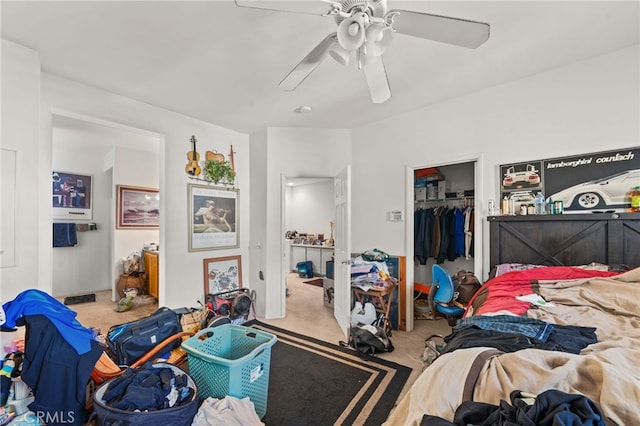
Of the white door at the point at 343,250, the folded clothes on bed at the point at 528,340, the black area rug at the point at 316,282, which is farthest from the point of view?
the black area rug at the point at 316,282

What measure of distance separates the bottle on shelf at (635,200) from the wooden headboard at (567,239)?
0.33 ft

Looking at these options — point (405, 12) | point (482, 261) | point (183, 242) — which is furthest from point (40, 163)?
point (482, 261)

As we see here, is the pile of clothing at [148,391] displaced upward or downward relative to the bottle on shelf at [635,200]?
downward

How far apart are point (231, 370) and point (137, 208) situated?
4374 mm

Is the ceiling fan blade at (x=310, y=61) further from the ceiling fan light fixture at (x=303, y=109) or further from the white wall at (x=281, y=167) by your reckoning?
the white wall at (x=281, y=167)

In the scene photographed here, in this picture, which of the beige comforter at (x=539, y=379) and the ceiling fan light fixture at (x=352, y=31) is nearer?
the beige comforter at (x=539, y=379)

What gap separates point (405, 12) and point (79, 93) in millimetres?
2999

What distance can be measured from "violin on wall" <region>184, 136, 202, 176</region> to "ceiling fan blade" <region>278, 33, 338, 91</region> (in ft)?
7.22

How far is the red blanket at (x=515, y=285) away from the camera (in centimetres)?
188

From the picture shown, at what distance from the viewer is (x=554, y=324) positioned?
1469 millimetres

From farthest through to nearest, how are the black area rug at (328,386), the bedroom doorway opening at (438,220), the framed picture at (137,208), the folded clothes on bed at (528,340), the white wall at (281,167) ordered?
the framed picture at (137,208), the white wall at (281,167), the bedroom doorway opening at (438,220), the black area rug at (328,386), the folded clothes on bed at (528,340)

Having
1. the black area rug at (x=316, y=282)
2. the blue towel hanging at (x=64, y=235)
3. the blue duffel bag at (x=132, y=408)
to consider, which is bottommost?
the black area rug at (x=316, y=282)

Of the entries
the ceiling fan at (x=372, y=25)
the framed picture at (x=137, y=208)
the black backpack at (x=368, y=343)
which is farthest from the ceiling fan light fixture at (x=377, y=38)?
the framed picture at (x=137, y=208)

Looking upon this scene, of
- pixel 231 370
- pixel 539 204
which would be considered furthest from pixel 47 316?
pixel 539 204
